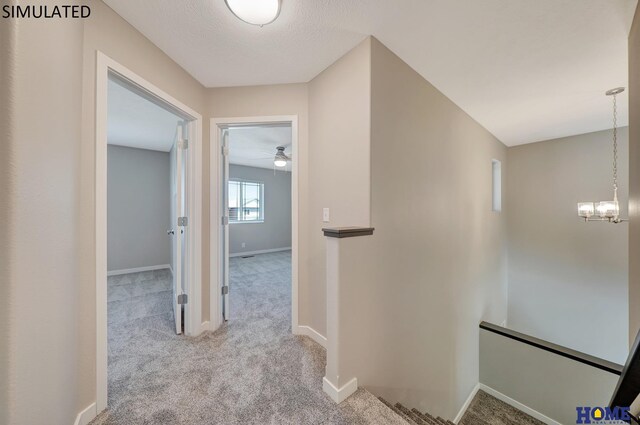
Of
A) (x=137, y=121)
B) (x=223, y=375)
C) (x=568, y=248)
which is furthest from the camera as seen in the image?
(x=568, y=248)

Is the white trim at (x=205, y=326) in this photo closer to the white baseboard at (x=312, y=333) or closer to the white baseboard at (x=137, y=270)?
the white baseboard at (x=312, y=333)

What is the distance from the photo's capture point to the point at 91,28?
4.30 ft

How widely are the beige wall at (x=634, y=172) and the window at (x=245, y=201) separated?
6.28m

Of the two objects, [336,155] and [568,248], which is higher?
→ [336,155]

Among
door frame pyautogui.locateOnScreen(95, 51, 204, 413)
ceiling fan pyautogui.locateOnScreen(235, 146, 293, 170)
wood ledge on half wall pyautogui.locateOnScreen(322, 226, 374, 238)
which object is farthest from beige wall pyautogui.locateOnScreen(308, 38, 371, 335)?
ceiling fan pyautogui.locateOnScreen(235, 146, 293, 170)

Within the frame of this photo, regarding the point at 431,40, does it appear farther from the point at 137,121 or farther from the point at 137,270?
the point at 137,270

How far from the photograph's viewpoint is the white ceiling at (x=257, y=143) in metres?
3.70

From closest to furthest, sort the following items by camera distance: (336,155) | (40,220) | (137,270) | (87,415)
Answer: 1. (40,220)
2. (87,415)
3. (336,155)
4. (137,270)

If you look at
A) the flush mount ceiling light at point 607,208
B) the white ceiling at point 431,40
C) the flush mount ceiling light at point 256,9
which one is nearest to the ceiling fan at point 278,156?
the white ceiling at point 431,40

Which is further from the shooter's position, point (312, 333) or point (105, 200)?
point (312, 333)

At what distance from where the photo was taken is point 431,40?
1.69 metres

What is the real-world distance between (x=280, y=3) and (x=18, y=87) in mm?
1247

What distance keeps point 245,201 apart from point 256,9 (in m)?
5.50

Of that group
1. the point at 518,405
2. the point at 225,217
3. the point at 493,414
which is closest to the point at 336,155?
the point at 225,217
